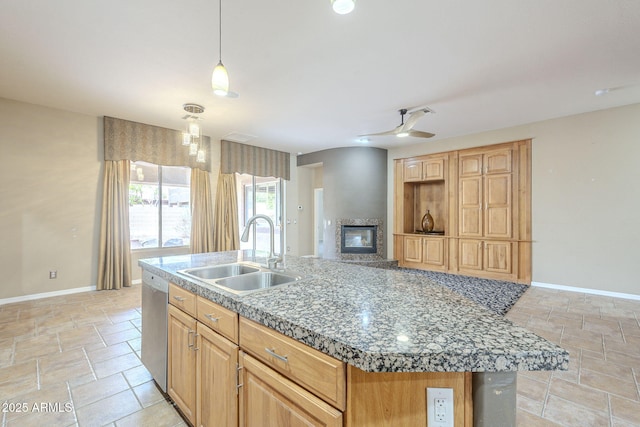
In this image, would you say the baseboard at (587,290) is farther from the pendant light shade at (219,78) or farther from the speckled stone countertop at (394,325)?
the pendant light shade at (219,78)

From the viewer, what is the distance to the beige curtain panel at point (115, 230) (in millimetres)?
4578

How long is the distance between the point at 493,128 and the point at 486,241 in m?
2.08

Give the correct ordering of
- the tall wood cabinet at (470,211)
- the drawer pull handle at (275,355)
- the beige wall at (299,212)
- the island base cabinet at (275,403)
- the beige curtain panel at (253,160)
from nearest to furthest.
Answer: the island base cabinet at (275,403), the drawer pull handle at (275,355), the tall wood cabinet at (470,211), the beige curtain panel at (253,160), the beige wall at (299,212)

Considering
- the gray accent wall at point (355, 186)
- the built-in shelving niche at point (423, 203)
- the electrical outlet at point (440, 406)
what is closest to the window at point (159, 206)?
the gray accent wall at point (355, 186)

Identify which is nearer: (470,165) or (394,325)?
(394,325)

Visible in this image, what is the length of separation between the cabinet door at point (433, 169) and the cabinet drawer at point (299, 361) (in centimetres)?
567

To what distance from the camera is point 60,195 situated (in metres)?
4.31

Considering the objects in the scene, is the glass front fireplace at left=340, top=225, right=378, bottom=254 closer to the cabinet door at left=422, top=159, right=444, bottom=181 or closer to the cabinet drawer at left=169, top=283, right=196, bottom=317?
the cabinet door at left=422, top=159, right=444, bottom=181

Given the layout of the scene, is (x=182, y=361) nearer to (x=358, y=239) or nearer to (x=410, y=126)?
(x=410, y=126)

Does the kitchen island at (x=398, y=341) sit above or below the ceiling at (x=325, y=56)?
below

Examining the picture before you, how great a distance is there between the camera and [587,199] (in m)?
4.36

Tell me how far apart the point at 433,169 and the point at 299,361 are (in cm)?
582

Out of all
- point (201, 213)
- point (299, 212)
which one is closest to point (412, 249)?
point (299, 212)

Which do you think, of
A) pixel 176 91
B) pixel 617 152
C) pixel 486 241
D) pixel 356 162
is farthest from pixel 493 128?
pixel 176 91
